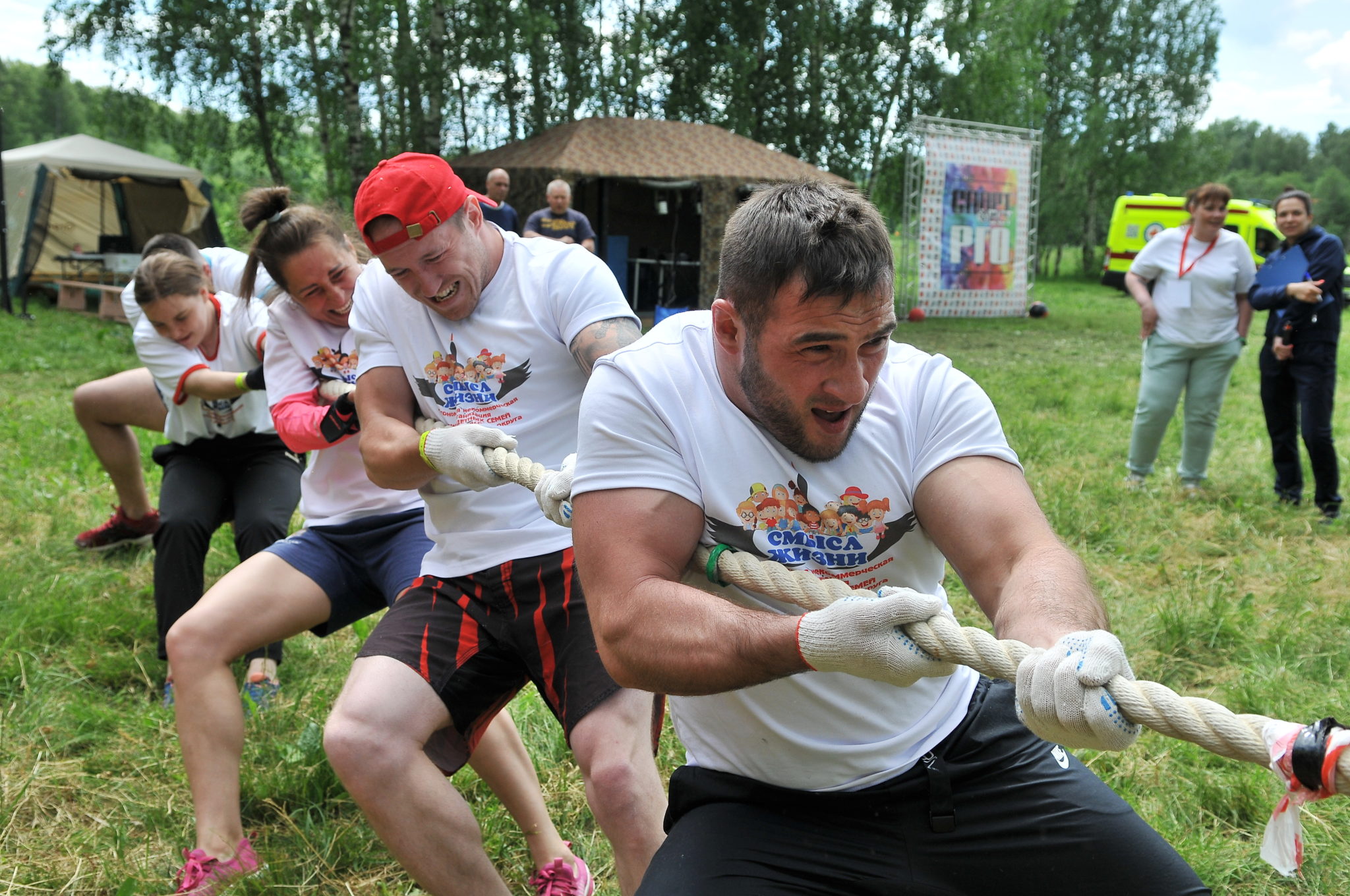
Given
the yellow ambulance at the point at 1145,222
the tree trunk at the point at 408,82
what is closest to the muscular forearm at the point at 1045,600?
the tree trunk at the point at 408,82

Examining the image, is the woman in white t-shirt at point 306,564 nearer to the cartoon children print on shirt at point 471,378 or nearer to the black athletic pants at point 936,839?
the cartoon children print on shirt at point 471,378

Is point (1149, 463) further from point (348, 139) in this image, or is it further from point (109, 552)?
point (348, 139)

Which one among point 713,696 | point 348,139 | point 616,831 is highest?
point 348,139

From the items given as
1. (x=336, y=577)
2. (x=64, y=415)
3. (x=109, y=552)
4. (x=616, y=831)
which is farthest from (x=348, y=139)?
(x=616, y=831)

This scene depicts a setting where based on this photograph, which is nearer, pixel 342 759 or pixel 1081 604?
Answer: pixel 1081 604

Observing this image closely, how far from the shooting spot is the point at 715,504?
5.67 feet

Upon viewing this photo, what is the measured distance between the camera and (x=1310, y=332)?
5551 mm

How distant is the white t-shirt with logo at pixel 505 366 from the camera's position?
2.43 metres

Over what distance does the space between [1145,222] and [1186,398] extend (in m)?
16.0

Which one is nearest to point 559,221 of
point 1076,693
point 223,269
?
point 223,269

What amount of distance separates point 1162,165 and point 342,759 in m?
33.4

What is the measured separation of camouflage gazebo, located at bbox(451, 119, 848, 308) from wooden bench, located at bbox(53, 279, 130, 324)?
5.20 meters

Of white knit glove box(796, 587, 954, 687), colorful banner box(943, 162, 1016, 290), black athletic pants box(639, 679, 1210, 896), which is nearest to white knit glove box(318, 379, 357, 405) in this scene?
black athletic pants box(639, 679, 1210, 896)

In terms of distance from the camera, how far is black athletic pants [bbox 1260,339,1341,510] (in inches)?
217
